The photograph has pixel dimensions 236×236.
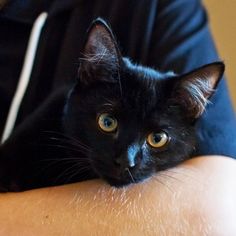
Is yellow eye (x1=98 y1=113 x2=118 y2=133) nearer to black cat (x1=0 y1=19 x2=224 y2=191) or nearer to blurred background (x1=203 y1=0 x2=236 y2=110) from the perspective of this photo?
black cat (x1=0 y1=19 x2=224 y2=191)

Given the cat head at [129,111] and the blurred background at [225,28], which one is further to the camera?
the blurred background at [225,28]

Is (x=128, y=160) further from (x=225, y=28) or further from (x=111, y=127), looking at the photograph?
(x=225, y=28)

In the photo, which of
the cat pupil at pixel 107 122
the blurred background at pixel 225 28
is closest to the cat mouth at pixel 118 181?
the cat pupil at pixel 107 122

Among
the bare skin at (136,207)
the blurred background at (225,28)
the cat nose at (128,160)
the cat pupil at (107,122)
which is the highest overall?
the blurred background at (225,28)

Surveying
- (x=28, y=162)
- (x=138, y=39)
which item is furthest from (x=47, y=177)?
(x=138, y=39)

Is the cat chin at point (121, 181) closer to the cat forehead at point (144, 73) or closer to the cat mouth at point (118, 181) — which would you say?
the cat mouth at point (118, 181)

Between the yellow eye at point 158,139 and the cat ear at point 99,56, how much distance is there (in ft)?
0.44

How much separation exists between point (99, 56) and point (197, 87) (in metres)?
0.20

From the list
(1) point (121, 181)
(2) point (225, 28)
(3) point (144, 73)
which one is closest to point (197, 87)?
(3) point (144, 73)

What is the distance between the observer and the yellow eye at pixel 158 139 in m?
0.99

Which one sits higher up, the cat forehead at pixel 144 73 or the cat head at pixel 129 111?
the cat forehead at pixel 144 73

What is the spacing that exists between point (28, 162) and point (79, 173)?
107 mm

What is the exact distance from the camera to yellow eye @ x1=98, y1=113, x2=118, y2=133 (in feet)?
3.22

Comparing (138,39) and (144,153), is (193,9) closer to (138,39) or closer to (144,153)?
(138,39)
